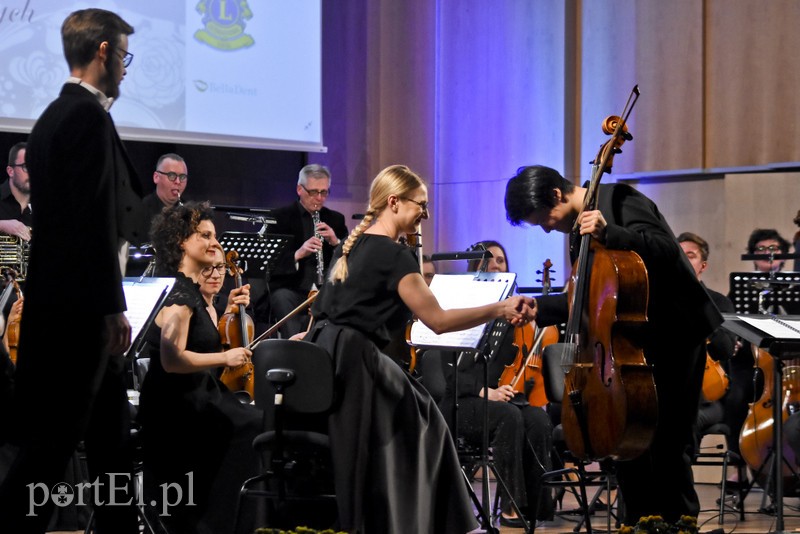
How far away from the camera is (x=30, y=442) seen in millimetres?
2805

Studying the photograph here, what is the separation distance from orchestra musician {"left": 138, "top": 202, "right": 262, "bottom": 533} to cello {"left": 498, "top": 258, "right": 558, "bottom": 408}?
1.68m

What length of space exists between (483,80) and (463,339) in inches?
174

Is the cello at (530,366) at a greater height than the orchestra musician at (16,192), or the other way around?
the orchestra musician at (16,192)

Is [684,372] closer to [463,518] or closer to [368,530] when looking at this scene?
[463,518]

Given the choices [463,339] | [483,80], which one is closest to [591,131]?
[483,80]

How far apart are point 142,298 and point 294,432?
2.37ft

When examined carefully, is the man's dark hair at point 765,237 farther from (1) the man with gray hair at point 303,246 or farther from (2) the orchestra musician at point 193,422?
(2) the orchestra musician at point 193,422

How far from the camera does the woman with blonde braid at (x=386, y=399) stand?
347 centimetres

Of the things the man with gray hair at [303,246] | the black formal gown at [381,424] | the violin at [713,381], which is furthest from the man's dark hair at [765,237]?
the black formal gown at [381,424]

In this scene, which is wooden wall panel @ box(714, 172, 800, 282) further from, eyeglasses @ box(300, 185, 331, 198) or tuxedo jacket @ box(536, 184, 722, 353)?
tuxedo jacket @ box(536, 184, 722, 353)

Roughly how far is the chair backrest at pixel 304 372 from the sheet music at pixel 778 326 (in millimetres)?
1542

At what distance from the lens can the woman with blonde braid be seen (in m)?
3.47

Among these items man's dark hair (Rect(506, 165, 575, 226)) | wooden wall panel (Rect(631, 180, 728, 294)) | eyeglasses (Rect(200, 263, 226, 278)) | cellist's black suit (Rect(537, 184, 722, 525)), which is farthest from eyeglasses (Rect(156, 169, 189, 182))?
cellist's black suit (Rect(537, 184, 722, 525))

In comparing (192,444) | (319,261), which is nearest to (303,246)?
(319,261)
